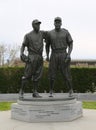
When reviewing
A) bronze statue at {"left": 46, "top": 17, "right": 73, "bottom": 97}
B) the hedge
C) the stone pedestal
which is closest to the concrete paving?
the stone pedestal

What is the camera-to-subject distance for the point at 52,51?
10.1m

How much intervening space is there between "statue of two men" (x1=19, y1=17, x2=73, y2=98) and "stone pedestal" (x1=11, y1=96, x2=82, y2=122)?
647 millimetres

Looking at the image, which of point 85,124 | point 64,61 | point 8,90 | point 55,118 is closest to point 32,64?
point 64,61

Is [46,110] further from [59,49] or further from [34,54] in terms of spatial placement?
[59,49]

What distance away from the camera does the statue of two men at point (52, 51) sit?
32.0 ft

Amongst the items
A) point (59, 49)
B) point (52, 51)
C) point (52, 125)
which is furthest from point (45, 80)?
point (52, 125)

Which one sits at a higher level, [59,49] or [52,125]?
[59,49]

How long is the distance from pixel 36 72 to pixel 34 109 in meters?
1.16

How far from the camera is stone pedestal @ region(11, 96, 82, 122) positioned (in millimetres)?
9172

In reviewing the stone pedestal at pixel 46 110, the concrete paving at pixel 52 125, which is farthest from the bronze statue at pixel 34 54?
the concrete paving at pixel 52 125

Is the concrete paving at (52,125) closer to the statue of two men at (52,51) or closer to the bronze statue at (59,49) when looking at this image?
the statue of two men at (52,51)

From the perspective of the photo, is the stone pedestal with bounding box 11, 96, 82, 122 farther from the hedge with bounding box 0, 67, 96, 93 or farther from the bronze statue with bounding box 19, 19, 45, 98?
the hedge with bounding box 0, 67, 96, 93

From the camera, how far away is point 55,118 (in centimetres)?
920

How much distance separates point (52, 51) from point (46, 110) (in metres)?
1.82
